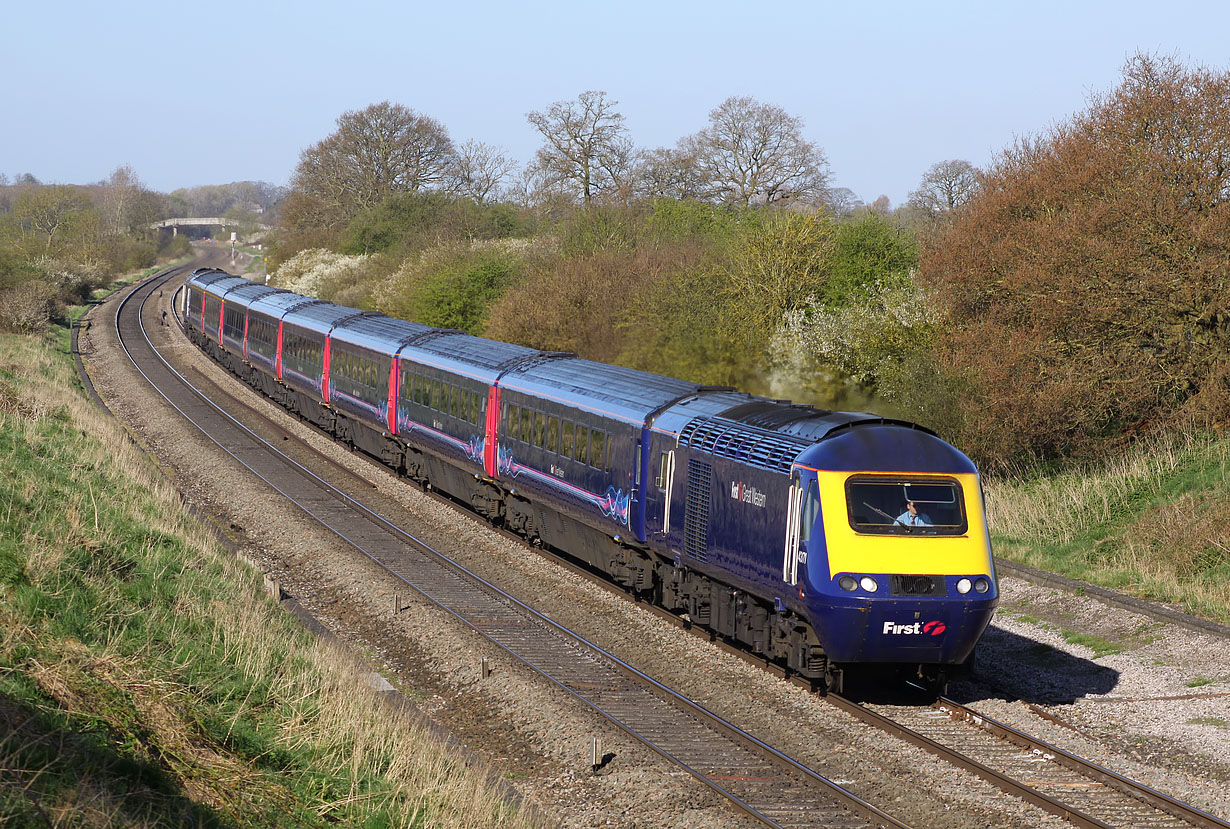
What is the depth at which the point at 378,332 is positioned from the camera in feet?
89.4

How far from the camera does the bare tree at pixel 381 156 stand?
73.4 m

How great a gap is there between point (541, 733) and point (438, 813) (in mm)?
2581

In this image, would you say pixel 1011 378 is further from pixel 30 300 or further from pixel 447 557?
pixel 30 300

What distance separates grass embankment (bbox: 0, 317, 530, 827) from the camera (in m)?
7.46

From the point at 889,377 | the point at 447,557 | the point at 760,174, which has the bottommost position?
the point at 447,557

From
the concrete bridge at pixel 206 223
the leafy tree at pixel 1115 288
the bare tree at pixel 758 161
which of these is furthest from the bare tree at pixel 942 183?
the concrete bridge at pixel 206 223

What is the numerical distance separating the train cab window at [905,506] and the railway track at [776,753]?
1.91 meters

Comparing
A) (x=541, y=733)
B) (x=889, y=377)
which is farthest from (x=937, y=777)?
(x=889, y=377)

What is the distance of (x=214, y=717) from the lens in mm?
9758

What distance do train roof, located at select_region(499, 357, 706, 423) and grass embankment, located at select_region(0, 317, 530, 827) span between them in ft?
17.3

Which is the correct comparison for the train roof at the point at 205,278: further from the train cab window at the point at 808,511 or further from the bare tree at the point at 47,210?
the train cab window at the point at 808,511

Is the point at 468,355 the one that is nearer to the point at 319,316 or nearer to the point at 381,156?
the point at 319,316

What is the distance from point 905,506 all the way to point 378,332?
18129mm

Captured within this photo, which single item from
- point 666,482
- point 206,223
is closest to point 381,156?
point 666,482
